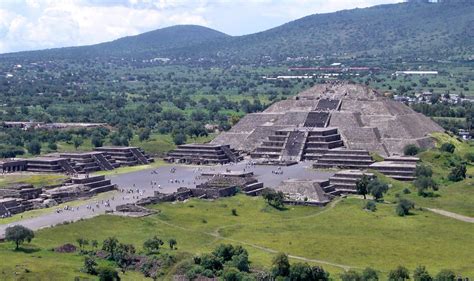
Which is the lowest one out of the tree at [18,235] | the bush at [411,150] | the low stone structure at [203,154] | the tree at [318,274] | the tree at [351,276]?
the low stone structure at [203,154]

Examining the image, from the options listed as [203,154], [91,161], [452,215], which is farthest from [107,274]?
[203,154]

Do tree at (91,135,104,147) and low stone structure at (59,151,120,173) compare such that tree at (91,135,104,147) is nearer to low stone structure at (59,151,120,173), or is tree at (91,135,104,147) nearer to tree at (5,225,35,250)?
low stone structure at (59,151,120,173)

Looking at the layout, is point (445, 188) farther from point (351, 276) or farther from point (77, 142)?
point (77, 142)

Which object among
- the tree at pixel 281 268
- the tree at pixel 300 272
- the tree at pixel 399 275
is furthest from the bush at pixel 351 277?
the tree at pixel 281 268

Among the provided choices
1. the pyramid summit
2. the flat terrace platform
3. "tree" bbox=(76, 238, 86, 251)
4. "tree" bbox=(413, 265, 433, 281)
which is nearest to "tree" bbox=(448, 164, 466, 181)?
the pyramid summit

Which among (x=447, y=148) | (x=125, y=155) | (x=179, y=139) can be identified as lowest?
(x=179, y=139)

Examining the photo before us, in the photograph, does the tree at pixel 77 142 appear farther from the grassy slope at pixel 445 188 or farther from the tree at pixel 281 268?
the tree at pixel 281 268
